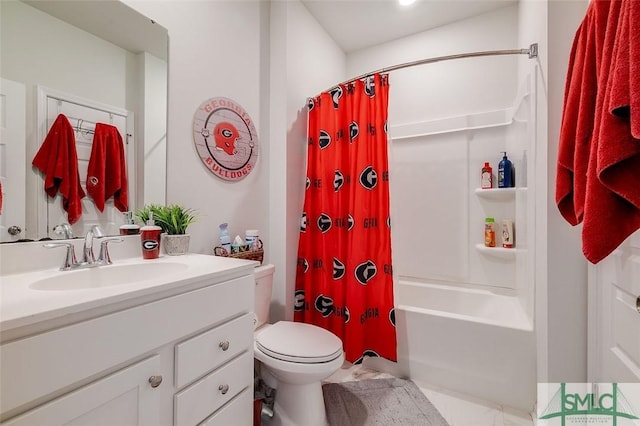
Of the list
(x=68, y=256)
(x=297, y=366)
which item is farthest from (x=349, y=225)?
(x=68, y=256)

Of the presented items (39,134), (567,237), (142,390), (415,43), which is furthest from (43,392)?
(415,43)

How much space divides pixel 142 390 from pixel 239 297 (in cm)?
40

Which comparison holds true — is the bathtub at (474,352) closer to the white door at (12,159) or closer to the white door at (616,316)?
the white door at (616,316)

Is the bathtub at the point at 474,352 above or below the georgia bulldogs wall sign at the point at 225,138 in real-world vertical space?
below

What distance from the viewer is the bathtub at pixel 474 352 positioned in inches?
59.1

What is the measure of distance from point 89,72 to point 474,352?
234 cm

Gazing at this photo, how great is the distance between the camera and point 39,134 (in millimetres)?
1003

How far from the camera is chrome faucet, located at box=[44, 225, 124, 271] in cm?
102

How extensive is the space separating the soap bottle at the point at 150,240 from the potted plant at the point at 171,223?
0.08 m

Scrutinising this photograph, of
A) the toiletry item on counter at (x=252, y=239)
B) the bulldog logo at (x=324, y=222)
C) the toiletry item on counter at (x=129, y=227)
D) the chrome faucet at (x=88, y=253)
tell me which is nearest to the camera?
the chrome faucet at (x=88, y=253)

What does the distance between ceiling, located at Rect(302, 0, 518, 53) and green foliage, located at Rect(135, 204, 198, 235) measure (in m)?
1.82

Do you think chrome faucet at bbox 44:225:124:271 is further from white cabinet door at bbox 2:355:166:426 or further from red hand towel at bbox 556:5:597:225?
red hand towel at bbox 556:5:597:225

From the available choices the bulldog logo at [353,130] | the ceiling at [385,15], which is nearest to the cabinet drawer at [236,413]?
the bulldog logo at [353,130]

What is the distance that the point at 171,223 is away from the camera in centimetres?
133
